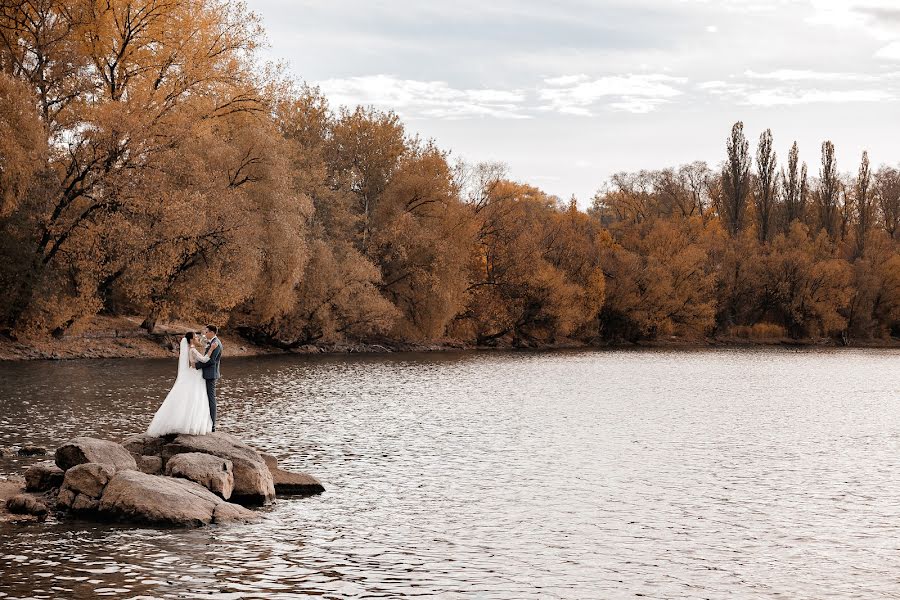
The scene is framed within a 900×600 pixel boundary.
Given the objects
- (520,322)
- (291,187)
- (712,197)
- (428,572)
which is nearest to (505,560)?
(428,572)

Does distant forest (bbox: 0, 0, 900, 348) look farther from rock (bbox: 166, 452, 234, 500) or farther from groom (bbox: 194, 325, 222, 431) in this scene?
rock (bbox: 166, 452, 234, 500)

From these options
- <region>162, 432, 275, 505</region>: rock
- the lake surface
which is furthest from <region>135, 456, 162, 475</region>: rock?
the lake surface

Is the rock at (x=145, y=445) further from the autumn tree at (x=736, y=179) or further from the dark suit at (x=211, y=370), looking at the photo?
the autumn tree at (x=736, y=179)

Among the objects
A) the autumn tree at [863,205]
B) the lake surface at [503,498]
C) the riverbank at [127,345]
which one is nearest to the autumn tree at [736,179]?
the autumn tree at [863,205]

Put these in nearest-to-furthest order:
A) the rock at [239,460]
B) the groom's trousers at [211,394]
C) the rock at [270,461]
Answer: the rock at [239,460] → the rock at [270,461] → the groom's trousers at [211,394]

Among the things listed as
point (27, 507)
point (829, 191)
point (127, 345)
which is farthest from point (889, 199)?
point (27, 507)

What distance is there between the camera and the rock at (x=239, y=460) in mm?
19000

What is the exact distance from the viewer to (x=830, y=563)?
15484 mm

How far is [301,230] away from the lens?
61.0 meters

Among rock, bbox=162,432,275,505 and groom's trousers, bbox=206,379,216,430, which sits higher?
groom's trousers, bbox=206,379,216,430

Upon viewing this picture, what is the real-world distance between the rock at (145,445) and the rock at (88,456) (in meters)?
1.40

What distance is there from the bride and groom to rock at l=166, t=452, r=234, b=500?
209 cm

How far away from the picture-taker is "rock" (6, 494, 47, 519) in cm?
1686

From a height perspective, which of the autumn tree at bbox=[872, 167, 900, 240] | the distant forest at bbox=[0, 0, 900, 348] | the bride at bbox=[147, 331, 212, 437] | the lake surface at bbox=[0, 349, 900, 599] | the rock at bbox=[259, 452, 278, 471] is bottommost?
the lake surface at bbox=[0, 349, 900, 599]
